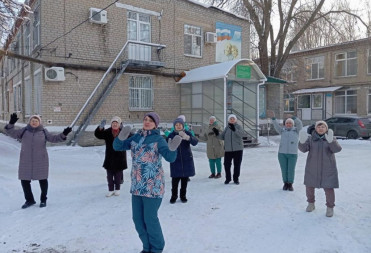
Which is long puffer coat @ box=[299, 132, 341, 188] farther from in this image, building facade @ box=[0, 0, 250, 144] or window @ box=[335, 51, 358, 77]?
window @ box=[335, 51, 358, 77]

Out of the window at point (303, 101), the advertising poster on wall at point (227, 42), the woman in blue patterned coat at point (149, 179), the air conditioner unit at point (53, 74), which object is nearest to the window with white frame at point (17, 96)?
the air conditioner unit at point (53, 74)

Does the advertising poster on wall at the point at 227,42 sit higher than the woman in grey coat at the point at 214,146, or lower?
higher

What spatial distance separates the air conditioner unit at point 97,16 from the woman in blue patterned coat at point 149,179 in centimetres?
1108

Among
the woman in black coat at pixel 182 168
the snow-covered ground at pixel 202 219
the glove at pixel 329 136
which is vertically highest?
the glove at pixel 329 136

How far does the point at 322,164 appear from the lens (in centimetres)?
489

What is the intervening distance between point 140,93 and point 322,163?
11281 millimetres

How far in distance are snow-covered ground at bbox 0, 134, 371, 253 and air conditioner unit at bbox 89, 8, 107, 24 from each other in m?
7.75

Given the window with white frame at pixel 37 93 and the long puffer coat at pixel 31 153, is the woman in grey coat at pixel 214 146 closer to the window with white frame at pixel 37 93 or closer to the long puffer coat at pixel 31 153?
the long puffer coat at pixel 31 153

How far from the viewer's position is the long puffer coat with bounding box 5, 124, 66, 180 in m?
5.32

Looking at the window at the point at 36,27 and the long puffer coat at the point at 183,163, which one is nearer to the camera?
the long puffer coat at the point at 183,163

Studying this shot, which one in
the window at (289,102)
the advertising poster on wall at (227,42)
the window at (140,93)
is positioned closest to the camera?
the window at (140,93)

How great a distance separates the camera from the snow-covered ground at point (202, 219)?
12.7ft

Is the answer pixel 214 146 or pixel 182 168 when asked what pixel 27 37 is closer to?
pixel 214 146

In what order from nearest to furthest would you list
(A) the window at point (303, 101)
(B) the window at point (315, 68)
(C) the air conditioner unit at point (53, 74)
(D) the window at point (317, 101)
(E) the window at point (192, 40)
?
1. (C) the air conditioner unit at point (53, 74)
2. (E) the window at point (192, 40)
3. (D) the window at point (317, 101)
4. (B) the window at point (315, 68)
5. (A) the window at point (303, 101)
